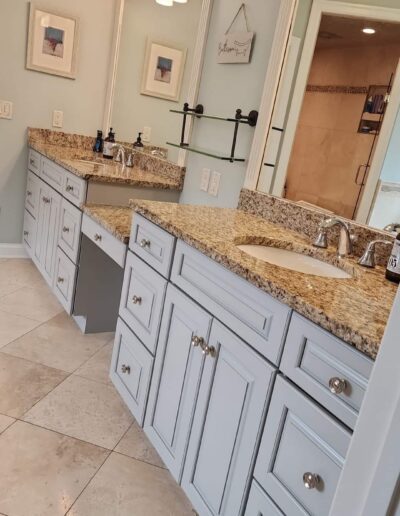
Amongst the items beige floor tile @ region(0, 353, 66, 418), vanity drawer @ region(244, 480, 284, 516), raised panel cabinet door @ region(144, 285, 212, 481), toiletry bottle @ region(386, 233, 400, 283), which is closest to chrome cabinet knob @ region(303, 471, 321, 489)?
vanity drawer @ region(244, 480, 284, 516)

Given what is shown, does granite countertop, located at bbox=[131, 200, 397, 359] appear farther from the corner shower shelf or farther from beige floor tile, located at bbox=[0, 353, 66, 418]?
beige floor tile, located at bbox=[0, 353, 66, 418]

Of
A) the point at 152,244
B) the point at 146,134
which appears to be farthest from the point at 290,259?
the point at 146,134

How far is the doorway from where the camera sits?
1.48 m

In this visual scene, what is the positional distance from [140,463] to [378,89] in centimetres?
154

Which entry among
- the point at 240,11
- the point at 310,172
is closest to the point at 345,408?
the point at 310,172

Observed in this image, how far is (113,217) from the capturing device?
224 cm

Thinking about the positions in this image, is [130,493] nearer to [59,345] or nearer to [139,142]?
[59,345]

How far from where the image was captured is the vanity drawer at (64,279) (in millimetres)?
2541

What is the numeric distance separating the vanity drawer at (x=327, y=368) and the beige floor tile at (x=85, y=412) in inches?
42.0

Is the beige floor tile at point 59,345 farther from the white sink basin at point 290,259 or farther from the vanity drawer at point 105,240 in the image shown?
the white sink basin at point 290,259

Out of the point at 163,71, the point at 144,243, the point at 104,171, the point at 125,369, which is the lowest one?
the point at 125,369

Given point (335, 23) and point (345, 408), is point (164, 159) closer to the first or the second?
point (335, 23)

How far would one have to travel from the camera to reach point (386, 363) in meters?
0.57

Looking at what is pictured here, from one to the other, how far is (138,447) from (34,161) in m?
2.31
